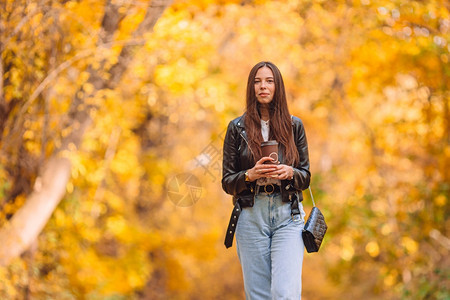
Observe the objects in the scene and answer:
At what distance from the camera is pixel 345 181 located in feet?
36.7

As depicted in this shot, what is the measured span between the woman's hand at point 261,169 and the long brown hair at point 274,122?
160mm

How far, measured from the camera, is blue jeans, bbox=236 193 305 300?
296cm

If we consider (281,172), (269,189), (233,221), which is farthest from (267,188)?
(233,221)

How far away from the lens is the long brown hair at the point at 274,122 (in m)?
3.08

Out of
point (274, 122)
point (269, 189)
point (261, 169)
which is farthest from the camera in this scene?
point (274, 122)

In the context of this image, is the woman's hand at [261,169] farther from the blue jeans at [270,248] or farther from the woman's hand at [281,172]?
the blue jeans at [270,248]

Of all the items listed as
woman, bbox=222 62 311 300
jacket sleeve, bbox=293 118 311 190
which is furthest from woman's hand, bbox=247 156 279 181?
jacket sleeve, bbox=293 118 311 190

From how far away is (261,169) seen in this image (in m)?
2.88

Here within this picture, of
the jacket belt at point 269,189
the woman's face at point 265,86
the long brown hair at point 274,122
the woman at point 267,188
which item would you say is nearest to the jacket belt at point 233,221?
the woman at point 267,188

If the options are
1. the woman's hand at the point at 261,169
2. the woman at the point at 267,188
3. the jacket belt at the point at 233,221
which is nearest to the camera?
the woman's hand at the point at 261,169

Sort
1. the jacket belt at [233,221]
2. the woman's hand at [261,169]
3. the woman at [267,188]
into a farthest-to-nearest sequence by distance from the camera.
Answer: the jacket belt at [233,221]
the woman at [267,188]
the woman's hand at [261,169]

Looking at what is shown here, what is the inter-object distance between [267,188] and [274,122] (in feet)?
1.24

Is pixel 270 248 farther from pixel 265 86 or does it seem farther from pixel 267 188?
pixel 265 86

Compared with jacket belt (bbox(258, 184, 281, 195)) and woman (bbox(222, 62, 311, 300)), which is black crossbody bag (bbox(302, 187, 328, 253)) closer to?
woman (bbox(222, 62, 311, 300))
